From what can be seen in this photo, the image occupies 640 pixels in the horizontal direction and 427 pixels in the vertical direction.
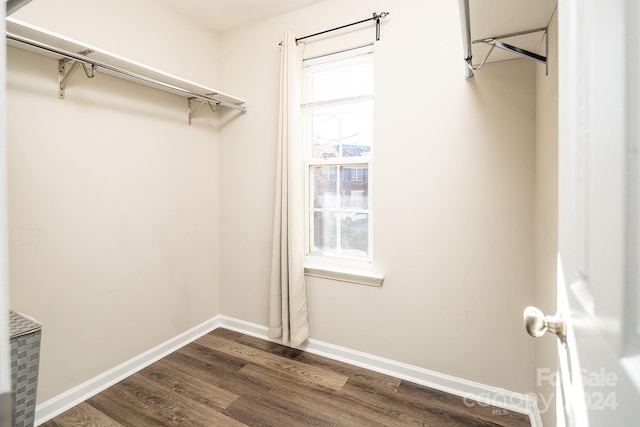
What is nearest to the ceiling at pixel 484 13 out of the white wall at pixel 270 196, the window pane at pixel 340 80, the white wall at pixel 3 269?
the white wall at pixel 270 196

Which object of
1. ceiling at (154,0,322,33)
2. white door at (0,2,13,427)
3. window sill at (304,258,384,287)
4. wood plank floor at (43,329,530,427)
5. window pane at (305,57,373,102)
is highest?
ceiling at (154,0,322,33)

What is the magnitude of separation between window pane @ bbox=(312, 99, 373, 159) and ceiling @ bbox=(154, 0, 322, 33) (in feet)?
2.78

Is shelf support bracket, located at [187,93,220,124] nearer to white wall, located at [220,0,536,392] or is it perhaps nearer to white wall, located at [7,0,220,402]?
white wall, located at [7,0,220,402]

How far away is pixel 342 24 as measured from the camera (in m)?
2.26

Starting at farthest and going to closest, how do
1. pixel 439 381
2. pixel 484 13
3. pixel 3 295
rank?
pixel 439 381 → pixel 484 13 → pixel 3 295

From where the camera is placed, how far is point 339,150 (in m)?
2.40

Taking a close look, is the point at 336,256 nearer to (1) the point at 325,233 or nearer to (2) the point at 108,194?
(1) the point at 325,233

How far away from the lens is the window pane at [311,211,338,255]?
247cm

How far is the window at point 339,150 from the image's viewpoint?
2.28 meters

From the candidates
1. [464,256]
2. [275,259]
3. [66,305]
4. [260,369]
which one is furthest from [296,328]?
[66,305]

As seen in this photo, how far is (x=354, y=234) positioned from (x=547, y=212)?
1256mm

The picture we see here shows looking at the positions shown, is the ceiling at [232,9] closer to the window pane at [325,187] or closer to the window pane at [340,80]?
the window pane at [340,80]

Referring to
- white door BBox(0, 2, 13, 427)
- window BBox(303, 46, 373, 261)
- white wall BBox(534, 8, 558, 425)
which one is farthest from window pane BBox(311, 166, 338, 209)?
white door BBox(0, 2, 13, 427)

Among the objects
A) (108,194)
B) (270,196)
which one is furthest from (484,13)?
(108,194)
